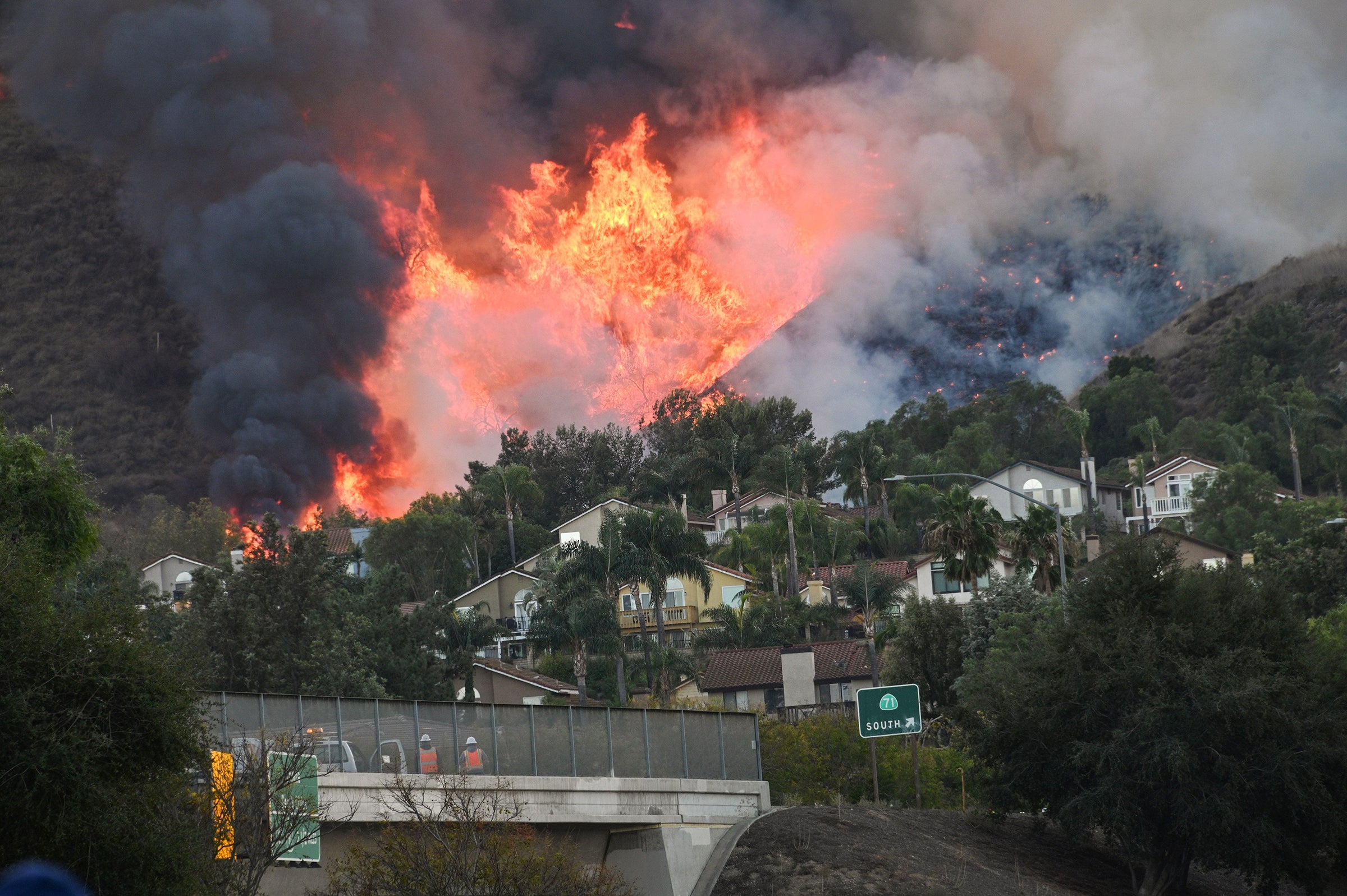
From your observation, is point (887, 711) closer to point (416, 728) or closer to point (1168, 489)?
point (416, 728)

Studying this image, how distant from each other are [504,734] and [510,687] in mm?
41644

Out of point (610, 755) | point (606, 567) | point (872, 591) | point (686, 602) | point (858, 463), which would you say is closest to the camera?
point (610, 755)

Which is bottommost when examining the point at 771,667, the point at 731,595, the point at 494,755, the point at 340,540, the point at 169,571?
the point at 494,755

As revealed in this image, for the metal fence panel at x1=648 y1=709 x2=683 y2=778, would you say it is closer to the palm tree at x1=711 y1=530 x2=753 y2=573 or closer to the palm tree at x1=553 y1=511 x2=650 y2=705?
the palm tree at x1=553 y1=511 x2=650 y2=705

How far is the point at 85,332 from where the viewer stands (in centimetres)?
16900

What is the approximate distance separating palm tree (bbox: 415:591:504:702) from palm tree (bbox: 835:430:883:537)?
44797 millimetres

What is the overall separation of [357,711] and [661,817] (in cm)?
755

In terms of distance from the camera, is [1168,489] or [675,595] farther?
[1168,489]

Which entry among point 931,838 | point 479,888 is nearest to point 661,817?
point 931,838

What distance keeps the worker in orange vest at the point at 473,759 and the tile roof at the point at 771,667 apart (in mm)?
38632

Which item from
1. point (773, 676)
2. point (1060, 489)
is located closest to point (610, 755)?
point (773, 676)

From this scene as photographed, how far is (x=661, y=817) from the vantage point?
94.9 ft

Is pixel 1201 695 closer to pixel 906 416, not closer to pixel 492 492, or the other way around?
pixel 492 492

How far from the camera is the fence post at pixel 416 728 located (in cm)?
2450
